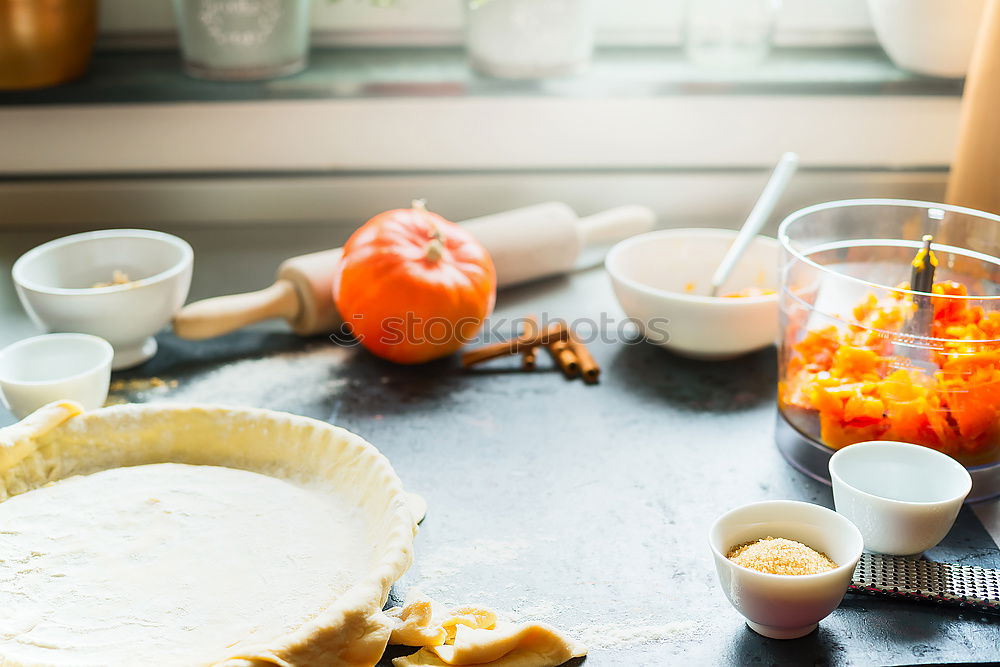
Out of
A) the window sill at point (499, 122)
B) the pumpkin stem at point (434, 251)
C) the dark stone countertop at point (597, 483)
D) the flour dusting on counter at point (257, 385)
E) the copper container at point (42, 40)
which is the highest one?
the copper container at point (42, 40)

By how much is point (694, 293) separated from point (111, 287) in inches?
31.3

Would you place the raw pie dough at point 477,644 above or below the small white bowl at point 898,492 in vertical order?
below

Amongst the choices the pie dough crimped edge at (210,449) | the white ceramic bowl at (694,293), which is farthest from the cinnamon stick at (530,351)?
the pie dough crimped edge at (210,449)

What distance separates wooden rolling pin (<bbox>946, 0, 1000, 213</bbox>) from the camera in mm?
1270

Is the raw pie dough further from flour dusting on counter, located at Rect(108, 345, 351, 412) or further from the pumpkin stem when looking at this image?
the pumpkin stem

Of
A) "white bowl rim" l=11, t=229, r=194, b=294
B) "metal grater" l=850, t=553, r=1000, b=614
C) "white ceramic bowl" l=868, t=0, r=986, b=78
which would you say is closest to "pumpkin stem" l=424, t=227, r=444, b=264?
"white bowl rim" l=11, t=229, r=194, b=294

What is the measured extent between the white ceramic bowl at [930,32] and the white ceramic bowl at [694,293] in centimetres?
48

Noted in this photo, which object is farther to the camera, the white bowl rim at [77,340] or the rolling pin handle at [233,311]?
the rolling pin handle at [233,311]

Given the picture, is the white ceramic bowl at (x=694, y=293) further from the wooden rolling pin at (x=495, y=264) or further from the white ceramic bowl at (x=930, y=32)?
the white ceramic bowl at (x=930, y=32)

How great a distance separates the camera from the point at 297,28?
1.56 metres

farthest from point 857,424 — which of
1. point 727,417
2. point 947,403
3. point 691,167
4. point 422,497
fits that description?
point 691,167

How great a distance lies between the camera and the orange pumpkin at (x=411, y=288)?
1.22 m

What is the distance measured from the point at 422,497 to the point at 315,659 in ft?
0.98

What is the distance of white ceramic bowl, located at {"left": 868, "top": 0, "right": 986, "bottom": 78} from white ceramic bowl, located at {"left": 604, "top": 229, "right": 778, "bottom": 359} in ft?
1.57
